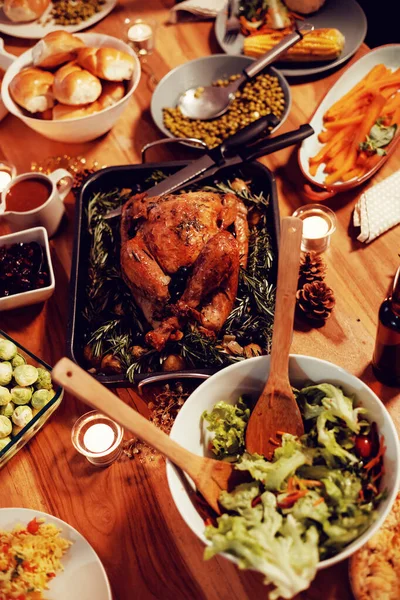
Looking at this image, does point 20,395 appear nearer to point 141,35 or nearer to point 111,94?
point 111,94

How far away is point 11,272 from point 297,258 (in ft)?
2.96

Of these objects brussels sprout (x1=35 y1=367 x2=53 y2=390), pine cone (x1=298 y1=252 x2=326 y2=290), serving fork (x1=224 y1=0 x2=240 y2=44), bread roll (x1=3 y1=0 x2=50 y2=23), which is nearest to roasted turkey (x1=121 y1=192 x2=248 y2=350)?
pine cone (x1=298 y1=252 x2=326 y2=290)

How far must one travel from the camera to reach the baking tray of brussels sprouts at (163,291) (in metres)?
1.46

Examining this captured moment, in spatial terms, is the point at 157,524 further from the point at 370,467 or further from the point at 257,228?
the point at 257,228

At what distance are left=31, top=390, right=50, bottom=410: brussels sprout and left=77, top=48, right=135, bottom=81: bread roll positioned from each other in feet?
3.48

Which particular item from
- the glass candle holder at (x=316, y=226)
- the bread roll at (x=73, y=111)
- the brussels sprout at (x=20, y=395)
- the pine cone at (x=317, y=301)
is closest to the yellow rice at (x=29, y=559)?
the brussels sprout at (x=20, y=395)

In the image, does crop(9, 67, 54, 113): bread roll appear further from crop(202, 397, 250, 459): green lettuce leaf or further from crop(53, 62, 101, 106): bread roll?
crop(202, 397, 250, 459): green lettuce leaf

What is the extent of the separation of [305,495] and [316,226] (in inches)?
35.0

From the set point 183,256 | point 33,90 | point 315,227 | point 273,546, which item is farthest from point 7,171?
point 273,546

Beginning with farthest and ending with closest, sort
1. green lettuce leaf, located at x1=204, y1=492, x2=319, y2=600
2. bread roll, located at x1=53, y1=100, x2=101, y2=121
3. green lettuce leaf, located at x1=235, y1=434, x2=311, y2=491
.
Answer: bread roll, located at x1=53, y1=100, x2=101, y2=121, green lettuce leaf, located at x1=235, y1=434, x2=311, y2=491, green lettuce leaf, located at x1=204, y1=492, x2=319, y2=600

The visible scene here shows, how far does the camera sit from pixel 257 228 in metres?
1.69

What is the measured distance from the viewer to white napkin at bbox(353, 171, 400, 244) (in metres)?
1.66

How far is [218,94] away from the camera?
6.65 ft

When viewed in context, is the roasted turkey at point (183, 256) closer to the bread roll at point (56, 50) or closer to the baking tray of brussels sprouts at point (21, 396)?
the baking tray of brussels sprouts at point (21, 396)
